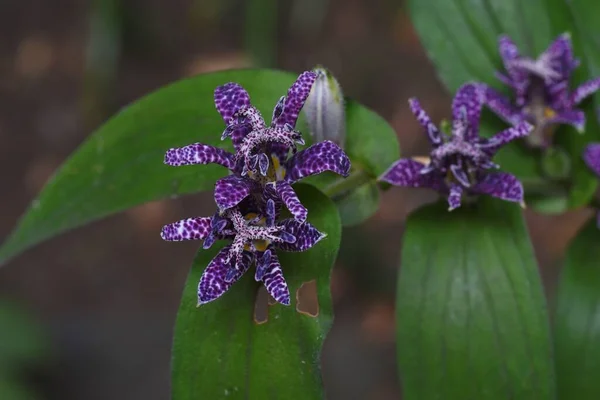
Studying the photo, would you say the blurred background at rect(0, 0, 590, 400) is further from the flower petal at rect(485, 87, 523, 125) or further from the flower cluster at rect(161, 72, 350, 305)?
the flower cluster at rect(161, 72, 350, 305)

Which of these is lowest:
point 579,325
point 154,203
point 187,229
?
point 579,325

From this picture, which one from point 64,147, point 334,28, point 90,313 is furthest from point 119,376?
point 334,28

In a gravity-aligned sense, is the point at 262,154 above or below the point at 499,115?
below

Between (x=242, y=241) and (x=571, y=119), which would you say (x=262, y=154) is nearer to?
(x=242, y=241)

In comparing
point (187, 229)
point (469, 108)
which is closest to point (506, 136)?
point (469, 108)

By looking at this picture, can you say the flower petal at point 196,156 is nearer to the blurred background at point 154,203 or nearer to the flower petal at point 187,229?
the flower petal at point 187,229

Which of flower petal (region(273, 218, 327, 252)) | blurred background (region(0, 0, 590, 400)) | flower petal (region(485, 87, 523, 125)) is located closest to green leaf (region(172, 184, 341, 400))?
flower petal (region(273, 218, 327, 252))
